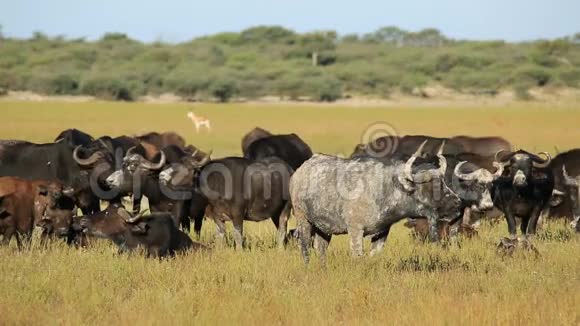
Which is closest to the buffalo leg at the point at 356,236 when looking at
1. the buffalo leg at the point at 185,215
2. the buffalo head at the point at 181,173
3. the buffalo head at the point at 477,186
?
the buffalo head at the point at 477,186

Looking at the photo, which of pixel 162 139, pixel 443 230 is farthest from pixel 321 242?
pixel 162 139

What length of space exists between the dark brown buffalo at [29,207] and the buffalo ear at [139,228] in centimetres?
123

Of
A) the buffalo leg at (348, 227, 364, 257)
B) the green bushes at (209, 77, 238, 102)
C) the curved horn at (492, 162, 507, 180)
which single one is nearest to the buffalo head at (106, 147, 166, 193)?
the buffalo leg at (348, 227, 364, 257)

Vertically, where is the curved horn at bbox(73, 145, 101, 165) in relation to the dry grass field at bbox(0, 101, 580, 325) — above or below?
above

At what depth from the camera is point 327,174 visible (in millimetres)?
10508

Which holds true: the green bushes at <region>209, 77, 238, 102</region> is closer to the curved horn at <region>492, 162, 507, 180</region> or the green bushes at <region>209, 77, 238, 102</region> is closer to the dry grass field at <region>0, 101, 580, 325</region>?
the dry grass field at <region>0, 101, 580, 325</region>

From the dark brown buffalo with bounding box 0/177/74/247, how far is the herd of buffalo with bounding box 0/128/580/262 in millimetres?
13

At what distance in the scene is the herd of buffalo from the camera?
33.8ft

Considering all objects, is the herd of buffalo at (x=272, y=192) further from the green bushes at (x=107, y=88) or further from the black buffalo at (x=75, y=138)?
the green bushes at (x=107, y=88)

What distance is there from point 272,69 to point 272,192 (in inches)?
2500

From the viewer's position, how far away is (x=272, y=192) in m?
13.0

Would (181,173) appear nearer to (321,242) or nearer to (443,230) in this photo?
(321,242)

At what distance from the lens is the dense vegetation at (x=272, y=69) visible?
214 ft

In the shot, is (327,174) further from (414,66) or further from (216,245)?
(414,66)
